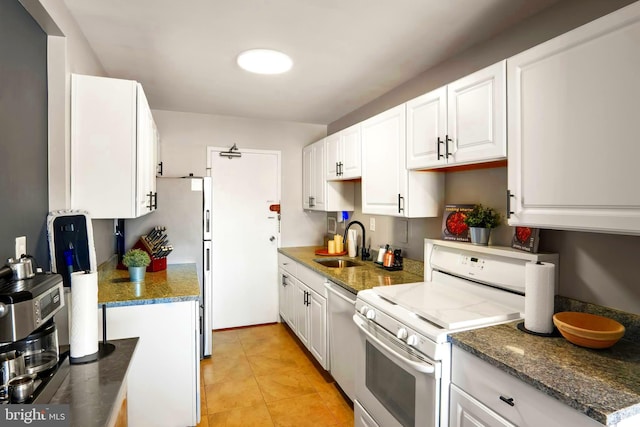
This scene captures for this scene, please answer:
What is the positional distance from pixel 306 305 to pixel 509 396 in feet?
7.00

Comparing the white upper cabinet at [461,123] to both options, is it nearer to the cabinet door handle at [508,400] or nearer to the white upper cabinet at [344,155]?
the white upper cabinet at [344,155]

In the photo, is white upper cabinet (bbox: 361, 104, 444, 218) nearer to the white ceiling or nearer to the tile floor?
the white ceiling

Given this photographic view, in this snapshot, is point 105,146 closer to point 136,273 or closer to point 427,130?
point 136,273

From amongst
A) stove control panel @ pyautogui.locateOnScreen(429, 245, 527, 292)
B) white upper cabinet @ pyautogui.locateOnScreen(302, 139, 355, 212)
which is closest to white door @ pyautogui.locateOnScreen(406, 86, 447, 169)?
stove control panel @ pyautogui.locateOnScreen(429, 245, 527, 292)

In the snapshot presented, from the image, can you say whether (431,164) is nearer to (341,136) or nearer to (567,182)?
(567,182)

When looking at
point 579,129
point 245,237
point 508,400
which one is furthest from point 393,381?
point 245,237

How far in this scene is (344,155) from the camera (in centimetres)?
323

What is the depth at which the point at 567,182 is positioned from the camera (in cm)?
138

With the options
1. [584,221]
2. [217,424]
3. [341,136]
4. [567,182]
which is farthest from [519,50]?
[217,424]

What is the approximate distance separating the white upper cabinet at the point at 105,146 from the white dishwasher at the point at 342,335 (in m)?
1.40

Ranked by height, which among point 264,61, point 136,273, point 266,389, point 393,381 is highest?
point 264,61

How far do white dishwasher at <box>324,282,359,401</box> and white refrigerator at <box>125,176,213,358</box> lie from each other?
125cm

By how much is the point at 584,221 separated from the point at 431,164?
2.98 feet

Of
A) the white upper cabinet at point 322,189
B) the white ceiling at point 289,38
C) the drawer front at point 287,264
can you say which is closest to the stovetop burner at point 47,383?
the white ceiling at point 289,38
